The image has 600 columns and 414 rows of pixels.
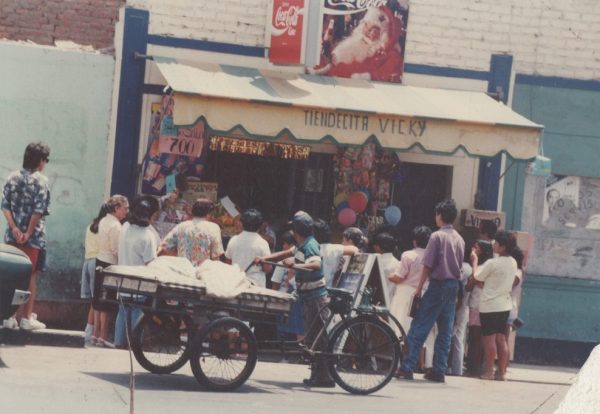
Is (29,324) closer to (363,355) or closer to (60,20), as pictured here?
(363,355)

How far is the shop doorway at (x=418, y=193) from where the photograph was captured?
610 inches

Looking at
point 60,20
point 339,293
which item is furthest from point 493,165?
point 60,20

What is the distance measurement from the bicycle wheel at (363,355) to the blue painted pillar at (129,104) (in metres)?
4.61

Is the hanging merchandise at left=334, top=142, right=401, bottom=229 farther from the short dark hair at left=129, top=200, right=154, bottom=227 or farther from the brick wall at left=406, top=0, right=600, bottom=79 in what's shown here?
the short dark hair at left=129, top=200, right=154, bottom=227

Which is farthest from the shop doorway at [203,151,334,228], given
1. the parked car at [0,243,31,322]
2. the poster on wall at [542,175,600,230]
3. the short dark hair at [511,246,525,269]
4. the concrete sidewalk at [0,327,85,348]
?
the parked car at [0,243,31,322]

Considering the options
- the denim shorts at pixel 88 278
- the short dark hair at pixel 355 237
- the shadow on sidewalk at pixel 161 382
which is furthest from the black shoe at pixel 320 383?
the denim shorts at pixel 88 278

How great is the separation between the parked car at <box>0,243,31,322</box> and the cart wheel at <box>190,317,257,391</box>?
5.52 ft

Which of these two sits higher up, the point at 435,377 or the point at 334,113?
the point at 334,113

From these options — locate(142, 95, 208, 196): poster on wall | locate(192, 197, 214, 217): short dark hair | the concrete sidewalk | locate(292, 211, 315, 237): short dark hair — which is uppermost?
locate(142, 95, 208, 196): poster on wall

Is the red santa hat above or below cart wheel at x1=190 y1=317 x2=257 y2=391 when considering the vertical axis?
above

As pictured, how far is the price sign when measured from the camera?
14.3 meters

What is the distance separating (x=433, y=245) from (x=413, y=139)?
5.23 ft

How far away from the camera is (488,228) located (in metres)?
13.9

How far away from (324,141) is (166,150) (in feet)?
7.22
